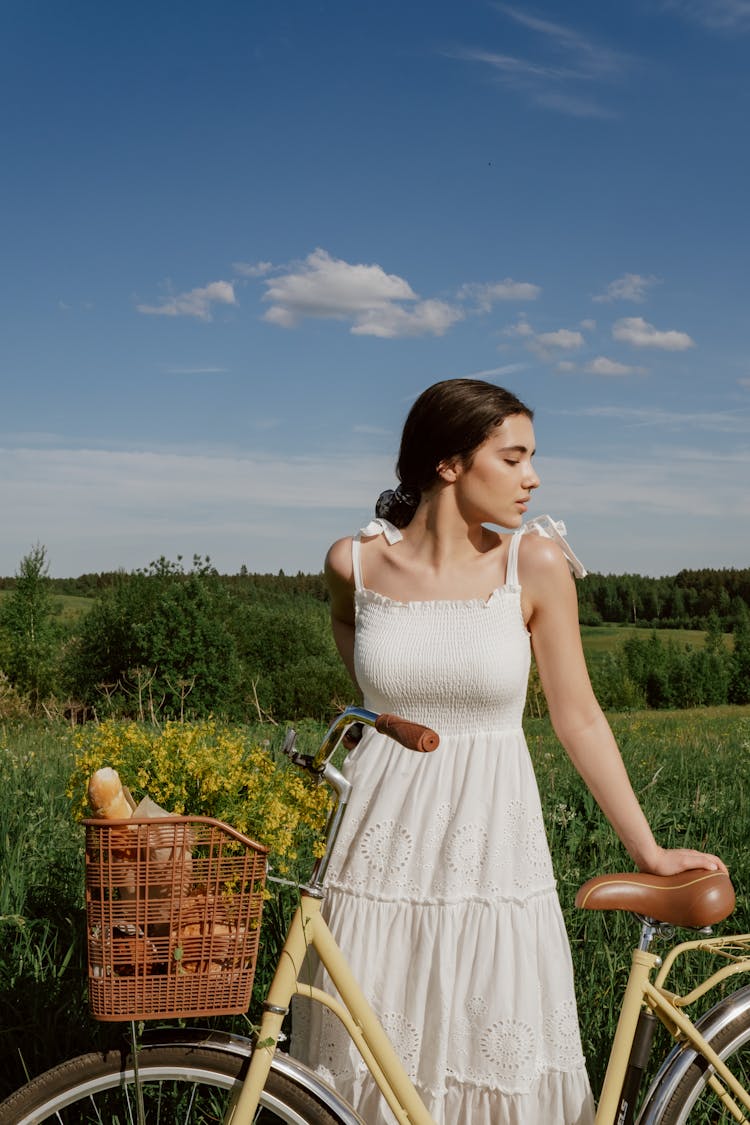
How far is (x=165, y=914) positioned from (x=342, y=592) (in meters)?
1.27

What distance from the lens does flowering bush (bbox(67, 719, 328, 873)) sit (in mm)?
1984

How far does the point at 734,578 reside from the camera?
Result: 66625mm

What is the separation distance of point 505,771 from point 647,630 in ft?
197

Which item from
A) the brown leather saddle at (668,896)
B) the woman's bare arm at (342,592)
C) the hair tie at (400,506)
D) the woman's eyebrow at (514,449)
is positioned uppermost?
the woman's eyebrow at (514,449)

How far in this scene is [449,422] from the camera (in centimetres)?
264

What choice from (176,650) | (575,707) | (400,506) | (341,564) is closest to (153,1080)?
(575,707)

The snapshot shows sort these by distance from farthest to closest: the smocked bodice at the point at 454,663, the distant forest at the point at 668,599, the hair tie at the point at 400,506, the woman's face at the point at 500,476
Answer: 1. the distant forest at the point at 668,599
2. the hair tie at the point at 400,506
3. the woman's face at the point at 500,476
4. the smocked bodice at the point at 454,663

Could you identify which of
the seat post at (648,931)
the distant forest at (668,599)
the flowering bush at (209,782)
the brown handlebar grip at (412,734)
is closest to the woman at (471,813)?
the seat post at (648,931)

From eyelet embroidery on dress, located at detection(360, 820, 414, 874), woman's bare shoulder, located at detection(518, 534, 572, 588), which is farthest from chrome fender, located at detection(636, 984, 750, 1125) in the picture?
woman's bare shoulder, located at detection(518, 534, 572, 588)

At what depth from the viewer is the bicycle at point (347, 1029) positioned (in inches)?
79.4

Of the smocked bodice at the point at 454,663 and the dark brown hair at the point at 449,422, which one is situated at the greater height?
the dark brown hair at the point at 449,422

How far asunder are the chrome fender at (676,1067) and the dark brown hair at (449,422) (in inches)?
57.0

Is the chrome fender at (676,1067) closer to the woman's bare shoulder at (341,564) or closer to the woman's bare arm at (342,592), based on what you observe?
the woman's bare arm at (342,592)

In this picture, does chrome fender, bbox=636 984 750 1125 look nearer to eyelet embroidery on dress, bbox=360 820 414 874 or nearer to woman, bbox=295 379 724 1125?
woman, bbox=295 379 724 1125
